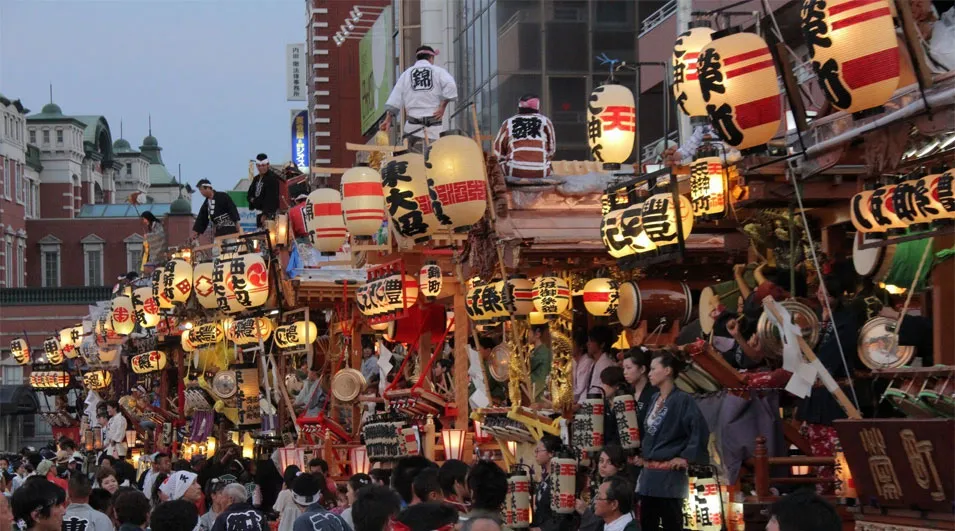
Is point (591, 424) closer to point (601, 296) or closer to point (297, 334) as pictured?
point (601, 296)

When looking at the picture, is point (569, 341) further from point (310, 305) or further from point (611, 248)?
point (310, 305)

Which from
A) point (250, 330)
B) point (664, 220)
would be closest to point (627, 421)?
point (664, 220)

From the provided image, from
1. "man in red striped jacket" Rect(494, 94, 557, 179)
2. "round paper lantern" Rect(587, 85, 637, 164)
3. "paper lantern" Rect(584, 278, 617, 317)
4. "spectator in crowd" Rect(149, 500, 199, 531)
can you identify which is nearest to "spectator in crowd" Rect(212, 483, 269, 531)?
"spectator in crowd" Rect(149, 500, 199, 531)

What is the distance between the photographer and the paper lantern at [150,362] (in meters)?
35.6

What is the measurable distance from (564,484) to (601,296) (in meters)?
3.73

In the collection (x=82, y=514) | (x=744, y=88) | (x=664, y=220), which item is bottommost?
(x=82, y=514)

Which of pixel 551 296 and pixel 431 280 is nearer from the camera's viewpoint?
pixel 551 296

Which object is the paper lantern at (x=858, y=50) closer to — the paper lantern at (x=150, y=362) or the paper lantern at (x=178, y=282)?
the paper lantern at (x=178, y=282)

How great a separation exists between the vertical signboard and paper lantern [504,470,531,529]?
171 ft

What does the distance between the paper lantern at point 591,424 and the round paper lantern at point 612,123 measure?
506 centimetres

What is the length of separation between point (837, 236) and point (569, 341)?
413 centimetres

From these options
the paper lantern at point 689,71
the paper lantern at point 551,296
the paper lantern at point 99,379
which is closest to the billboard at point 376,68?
the paper lantern at point 99,379

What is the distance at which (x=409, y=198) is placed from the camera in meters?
17.2

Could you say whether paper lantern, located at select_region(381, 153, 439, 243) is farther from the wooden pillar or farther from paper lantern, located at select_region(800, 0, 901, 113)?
paper lantern, located at select_region(800, 0, 901, 113)
